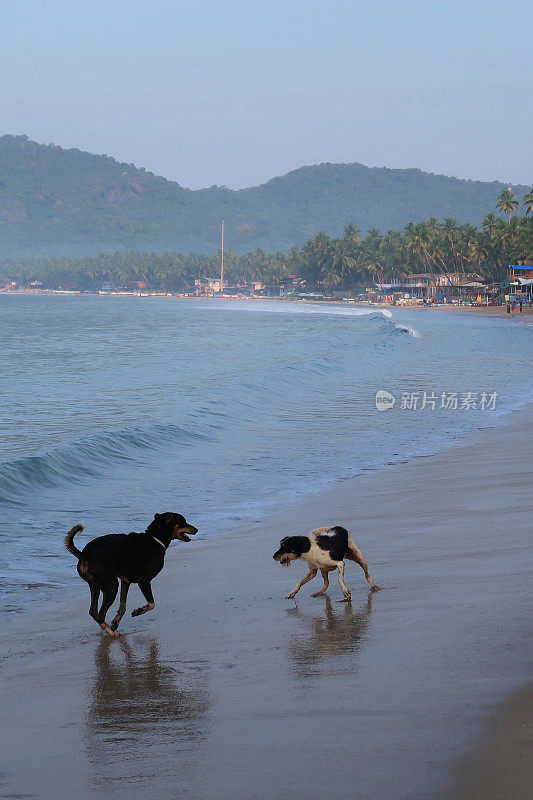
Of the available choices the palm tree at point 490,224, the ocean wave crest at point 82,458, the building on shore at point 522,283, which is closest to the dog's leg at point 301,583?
the ocean wave crest at point 82,458

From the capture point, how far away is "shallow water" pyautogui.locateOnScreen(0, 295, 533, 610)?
11617mm

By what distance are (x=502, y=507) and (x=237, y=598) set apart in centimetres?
427

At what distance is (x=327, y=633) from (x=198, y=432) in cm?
1324

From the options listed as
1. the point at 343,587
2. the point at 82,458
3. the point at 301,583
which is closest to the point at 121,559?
the point at 301,583

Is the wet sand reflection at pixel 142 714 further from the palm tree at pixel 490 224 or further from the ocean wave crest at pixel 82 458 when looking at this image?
the palm tree at pixel 490 224

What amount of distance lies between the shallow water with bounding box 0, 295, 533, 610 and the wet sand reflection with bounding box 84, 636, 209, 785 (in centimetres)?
234

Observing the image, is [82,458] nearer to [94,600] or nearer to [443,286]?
→ [94,600]

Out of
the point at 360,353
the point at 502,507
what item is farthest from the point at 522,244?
the point at 502,507

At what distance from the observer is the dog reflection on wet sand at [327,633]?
18.8 ft

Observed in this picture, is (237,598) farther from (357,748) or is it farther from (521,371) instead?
(521,371)

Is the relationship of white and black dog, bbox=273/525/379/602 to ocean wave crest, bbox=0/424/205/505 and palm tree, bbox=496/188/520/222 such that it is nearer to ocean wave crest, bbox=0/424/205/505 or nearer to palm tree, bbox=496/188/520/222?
ocean wave crest, bbox=0/424/205/505

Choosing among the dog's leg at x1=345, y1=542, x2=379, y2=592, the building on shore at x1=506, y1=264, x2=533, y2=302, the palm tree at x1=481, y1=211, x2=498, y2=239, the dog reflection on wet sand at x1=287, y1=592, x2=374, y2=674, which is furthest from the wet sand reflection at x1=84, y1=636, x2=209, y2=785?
the palm tree at x1=481, y1=211, x2=498, y2=239

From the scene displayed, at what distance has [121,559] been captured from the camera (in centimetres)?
659

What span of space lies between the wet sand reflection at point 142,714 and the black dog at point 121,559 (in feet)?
1.29
